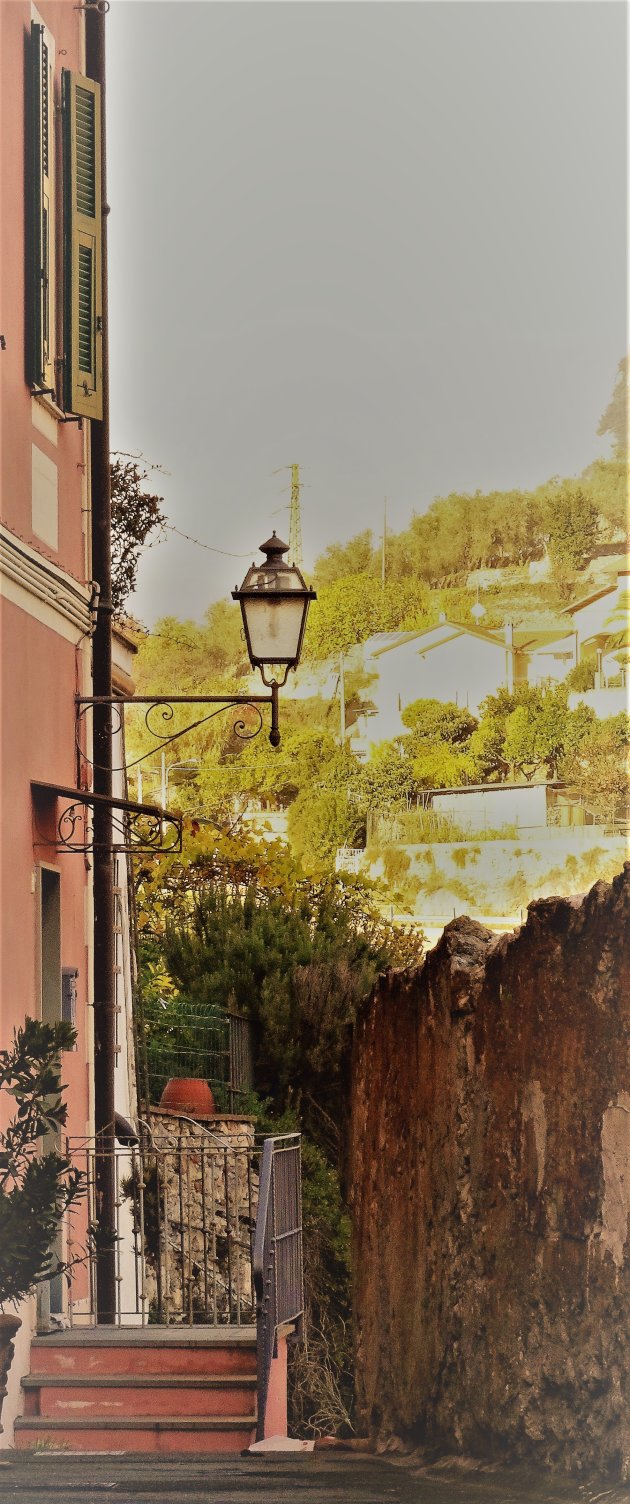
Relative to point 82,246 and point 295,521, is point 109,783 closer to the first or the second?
point 82,246

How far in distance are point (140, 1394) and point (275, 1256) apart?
2.84 ft

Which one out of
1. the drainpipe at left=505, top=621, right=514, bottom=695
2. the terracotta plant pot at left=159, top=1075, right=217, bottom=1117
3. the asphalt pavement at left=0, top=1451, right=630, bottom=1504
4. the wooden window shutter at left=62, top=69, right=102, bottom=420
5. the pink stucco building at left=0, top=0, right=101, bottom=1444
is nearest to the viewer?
the asphalt pavement at left=0, top=1451, right=630, bottom=1504

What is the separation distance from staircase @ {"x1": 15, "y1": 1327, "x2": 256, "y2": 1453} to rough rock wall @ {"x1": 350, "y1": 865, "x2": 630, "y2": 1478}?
86cm

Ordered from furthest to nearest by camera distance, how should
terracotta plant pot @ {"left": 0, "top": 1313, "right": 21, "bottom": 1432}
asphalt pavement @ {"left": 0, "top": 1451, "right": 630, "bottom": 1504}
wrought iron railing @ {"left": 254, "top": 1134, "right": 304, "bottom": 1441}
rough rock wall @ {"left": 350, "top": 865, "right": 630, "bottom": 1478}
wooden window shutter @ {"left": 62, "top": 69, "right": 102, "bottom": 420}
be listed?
wooden window shutter @ {"left": 62, "top": 69, "right": 102, "bottom": 420} < wrought iron railing @ {"left": 254, "top": 1134, "right": 304, "bottom": 1441} < terracotta plant pot @ {"left": 0, "top": 1313, "right": 21, "bottom": 1432} < rough rock wall @ {"left": 350, "top": 865, "right": 630, "bottom": 1478} < asphalt pavement @ {"left": 0, "top": 1451, "right": 630, "bottom": 1504}

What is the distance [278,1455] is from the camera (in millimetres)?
5902

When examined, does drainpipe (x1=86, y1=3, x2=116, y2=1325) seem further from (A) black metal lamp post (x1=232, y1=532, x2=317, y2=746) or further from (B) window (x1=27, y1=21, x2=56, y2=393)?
(A) black metal lamp post (x1=232, y1=532, x2=317, y2=746)

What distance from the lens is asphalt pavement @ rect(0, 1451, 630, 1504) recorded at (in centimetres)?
486

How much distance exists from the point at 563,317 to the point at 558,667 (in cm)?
620

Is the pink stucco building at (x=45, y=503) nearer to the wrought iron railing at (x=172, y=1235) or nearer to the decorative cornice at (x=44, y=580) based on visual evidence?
the decorative cornice at (x=44, y=580)

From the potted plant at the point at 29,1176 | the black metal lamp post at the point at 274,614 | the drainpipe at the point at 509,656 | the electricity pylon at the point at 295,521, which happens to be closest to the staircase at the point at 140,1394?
the potted plant at the point at 29,1176

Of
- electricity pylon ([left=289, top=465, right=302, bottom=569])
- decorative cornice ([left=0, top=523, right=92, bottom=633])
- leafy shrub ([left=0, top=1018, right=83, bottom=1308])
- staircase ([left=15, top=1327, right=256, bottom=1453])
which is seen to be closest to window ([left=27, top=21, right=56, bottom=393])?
decorative cornice ([left=0, top=523, right=92, bottom=633])

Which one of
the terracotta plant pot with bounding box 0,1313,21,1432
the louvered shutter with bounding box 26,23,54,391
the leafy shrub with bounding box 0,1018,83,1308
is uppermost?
the louvered shutter with bounding box 26,23,54,391

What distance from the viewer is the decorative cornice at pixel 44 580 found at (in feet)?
20.0

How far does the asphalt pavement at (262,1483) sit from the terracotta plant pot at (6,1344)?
0.26 meters
